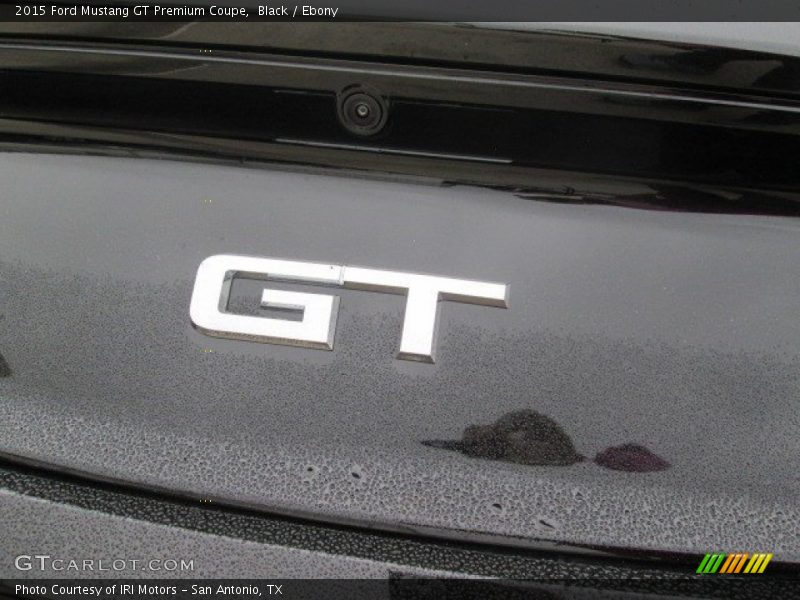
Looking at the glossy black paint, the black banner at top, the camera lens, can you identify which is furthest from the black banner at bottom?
the black banner at top

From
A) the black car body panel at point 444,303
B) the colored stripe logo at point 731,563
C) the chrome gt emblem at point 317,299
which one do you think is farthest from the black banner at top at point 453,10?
the colored stripe logo at point 731,563

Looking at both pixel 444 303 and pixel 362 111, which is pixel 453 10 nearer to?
pixel 362 111

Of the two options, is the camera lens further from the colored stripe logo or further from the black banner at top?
the colored stripe logo

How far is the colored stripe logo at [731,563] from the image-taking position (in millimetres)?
849

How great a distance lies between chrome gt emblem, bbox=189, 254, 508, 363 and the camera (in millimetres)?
933

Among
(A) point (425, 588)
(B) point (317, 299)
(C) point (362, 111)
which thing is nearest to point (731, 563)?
(A) point (425, 588)

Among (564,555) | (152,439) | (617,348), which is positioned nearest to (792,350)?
(617,348)

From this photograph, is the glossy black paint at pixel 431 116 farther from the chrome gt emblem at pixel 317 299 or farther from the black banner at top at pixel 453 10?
the chrome gt emblem at pixel 317 299

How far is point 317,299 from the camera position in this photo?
0.95m

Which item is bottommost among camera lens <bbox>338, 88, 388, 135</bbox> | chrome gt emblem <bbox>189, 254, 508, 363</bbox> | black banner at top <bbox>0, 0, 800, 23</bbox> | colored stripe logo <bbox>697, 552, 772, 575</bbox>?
colored stripe logo <bbox>697, 552, 772, 575</bbox>

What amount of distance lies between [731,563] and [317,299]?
0.60m

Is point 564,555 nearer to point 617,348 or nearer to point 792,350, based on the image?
point 617,348

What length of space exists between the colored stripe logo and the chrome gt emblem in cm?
39

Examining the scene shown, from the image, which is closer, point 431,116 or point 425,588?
point 425,588
